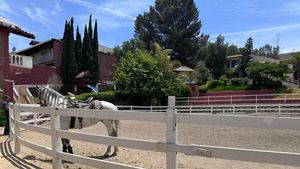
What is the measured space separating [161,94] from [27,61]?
15670 mm

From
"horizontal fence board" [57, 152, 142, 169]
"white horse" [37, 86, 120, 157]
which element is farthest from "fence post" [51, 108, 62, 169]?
"white horse" [37, 86, 120, 157]

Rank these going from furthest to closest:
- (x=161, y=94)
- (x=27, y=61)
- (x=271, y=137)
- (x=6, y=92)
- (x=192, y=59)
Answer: (x=192, y=59)
(x=161, y=94)
(x=27, y=61)
(x=6, y=92)
(x=271, y=137)

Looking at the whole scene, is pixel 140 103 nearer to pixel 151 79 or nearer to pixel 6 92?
pixel 151 79

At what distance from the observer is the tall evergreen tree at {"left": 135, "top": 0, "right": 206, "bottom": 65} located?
76188mm

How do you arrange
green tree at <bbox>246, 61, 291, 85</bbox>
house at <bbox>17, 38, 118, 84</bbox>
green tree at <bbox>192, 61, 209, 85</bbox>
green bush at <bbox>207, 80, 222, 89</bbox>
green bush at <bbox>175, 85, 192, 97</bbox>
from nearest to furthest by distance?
green bush at <bbox>175, 85, 192, 97</bbox> → green tree at <bbox>246, 61, 291, 85</bbox> → house at <bbox>17, 38, 118, 84</bbox> → green bush at <bbox>207, 80, 222, 89</bbox> → green tree at <bbox>192, 61, 209, 85</bbox>

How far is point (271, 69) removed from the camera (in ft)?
152

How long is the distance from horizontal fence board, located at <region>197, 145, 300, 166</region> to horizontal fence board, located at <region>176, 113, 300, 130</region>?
28cm

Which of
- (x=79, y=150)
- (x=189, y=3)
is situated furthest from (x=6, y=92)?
(x=189, y=3)

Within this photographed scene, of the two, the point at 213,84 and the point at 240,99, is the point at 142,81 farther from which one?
the point at 213,84

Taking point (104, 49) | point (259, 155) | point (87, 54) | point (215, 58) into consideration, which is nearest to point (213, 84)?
point (87, 54)

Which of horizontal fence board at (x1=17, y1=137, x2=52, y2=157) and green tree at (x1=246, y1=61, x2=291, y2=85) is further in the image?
green tree at (x1=246, y1=61, x2=291, y2=85)

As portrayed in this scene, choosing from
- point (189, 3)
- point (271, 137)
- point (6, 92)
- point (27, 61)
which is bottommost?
point (271, 137)

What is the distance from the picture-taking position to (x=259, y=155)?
4.36m

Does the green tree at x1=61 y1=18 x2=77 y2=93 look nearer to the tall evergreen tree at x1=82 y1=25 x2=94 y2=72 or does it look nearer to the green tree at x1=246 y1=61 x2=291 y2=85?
the tall evergreen tree at x1=82 y1=25 x2=94 y2=72
